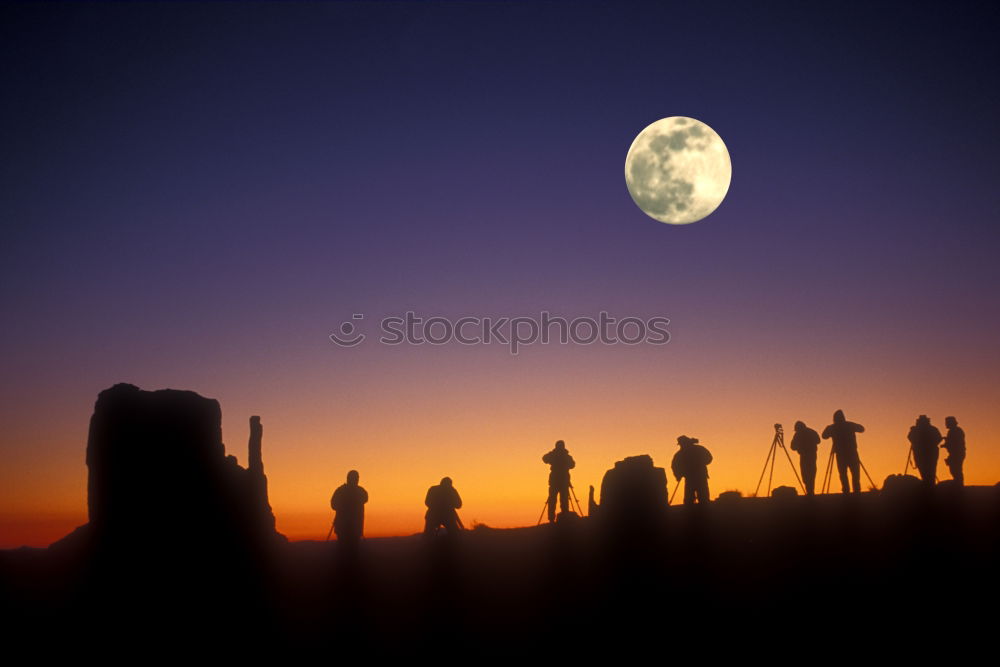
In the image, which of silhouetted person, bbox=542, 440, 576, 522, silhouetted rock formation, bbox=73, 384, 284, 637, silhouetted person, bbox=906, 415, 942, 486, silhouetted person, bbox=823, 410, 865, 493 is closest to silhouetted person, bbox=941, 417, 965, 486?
silhouetted person, bbox=906, 415, 942, 486

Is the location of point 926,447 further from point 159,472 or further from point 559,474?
point 159,472

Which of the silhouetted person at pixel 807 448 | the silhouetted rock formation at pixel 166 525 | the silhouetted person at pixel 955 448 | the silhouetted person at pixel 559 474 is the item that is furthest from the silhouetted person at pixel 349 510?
the silhouetted person at pixel 955 448

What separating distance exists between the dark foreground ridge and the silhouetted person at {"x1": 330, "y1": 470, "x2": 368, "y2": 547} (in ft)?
2.73

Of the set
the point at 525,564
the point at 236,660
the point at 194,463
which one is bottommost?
the point at 236,660

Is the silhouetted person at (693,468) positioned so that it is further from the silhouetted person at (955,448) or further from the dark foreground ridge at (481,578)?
the silhouetted person at (955,448)

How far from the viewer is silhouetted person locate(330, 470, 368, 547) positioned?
820 inches

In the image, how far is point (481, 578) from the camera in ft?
55.3

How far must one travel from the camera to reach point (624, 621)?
43.1 ft

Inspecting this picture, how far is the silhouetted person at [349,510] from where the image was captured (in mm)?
20828

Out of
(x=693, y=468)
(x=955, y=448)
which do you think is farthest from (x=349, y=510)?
(x=955, y=448)

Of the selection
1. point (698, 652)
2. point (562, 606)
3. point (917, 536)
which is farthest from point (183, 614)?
point (917, 536)

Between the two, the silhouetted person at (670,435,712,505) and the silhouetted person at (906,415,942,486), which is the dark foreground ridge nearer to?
the silhouetted person at (670,435,712,505)

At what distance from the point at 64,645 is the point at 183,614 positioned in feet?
7.92

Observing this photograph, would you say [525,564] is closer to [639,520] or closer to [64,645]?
[639,520]
